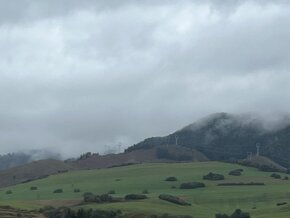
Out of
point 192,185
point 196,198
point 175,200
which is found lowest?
point 175,200

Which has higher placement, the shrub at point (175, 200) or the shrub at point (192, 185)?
the shrub at point (192, 185)

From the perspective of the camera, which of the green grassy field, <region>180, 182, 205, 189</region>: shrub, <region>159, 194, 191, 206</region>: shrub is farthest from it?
<region>180, 182, 205, 189</region>: shrub

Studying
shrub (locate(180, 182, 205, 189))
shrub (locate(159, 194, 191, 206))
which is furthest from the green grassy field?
shrub (locate(180, 182, 205, 189))

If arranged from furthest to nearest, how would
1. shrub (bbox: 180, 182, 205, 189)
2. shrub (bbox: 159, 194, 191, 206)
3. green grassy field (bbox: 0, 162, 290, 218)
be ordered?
shrub (bbox: 180, 182, 205, 189) → shrub (bbox: 159, 194, 191, 206) → green grassy field (bbox: 0, 162, 290, 218)

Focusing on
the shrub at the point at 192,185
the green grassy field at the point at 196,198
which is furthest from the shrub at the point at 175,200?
the shrub at the point at 192,185

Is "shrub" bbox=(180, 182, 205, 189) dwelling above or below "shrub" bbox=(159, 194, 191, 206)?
above

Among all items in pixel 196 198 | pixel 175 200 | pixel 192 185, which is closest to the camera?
pixel 175 200

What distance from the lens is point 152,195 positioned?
16950 cm

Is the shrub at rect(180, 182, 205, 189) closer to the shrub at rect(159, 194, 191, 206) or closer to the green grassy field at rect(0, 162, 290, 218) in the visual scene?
the green grassy field at rect(0, 162, 290, 218)

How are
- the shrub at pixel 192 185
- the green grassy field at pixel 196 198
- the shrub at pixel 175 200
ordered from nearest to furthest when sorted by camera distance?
the green grassy field at pixel 196 198
the shrub at pixel 175 200
the shrub at pixel 192 185

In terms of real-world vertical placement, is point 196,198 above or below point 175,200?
above

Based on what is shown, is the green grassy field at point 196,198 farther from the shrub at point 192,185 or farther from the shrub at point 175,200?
the shrub at point 192,185

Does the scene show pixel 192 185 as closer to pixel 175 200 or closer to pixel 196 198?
pixel 196 198

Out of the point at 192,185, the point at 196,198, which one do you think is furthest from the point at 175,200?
the point at 192,185
